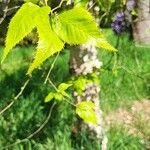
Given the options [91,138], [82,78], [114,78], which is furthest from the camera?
[114,78]

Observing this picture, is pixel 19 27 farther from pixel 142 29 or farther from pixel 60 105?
pixel 142 29

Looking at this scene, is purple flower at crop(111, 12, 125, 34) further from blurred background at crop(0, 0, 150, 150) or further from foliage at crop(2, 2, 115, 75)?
foliage at crop(2, 2, 115, 75)

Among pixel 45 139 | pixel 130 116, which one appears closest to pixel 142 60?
pixel 130 116

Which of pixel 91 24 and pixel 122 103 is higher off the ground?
pixel 91 24

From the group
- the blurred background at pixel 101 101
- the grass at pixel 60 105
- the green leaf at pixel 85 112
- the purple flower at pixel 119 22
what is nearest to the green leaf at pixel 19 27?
the green leaf at pixel 85 112

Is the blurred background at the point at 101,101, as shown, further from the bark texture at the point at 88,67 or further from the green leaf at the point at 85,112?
the green leaf at the point at 85,112

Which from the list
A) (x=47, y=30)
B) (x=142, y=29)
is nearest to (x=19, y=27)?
(x=47, y=30)

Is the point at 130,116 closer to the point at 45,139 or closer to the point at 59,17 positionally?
the point at 45,139

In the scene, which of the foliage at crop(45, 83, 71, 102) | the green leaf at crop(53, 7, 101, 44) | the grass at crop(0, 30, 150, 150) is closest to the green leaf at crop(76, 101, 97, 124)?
the foliage at crop(45, 83, 71, 102)
